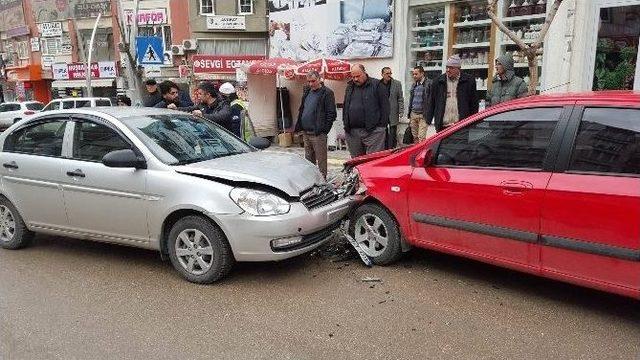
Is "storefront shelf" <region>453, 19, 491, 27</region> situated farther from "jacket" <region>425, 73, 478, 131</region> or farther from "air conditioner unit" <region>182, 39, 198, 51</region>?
"air conditioner unit" <region>182, 39, 198, 51</region>

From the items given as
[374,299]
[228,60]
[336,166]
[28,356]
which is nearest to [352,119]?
[336,166]

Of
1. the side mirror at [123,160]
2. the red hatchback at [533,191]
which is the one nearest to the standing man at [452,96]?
the red hatchback at [533,191]

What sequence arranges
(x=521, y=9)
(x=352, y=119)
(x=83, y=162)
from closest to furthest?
(x=83, y=162), (x=352, y=119), (x=521, y=9)

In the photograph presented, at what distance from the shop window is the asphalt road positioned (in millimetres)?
5594

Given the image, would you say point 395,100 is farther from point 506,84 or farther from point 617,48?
point 617,48

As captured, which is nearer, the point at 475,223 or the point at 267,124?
the point at 475,223

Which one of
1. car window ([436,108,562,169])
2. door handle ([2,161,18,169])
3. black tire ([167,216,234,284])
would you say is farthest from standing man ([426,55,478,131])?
door handle ([2,161,18,169])

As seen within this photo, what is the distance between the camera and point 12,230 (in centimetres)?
530

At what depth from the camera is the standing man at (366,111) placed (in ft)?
23.3

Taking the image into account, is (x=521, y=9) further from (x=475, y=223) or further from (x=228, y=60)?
(x=228, y=60)

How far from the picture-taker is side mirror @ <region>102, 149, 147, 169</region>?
14.0 feet

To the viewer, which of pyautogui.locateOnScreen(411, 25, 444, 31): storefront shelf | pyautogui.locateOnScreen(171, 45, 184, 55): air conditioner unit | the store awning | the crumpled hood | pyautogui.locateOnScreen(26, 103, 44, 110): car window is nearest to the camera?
the crumpled hood

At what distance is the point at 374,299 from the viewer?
3.92 m

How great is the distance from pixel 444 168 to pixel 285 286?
5.51 feet
